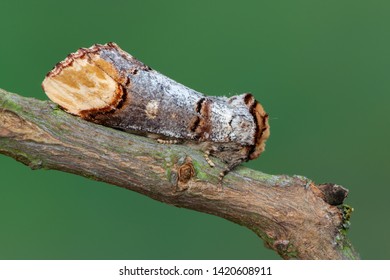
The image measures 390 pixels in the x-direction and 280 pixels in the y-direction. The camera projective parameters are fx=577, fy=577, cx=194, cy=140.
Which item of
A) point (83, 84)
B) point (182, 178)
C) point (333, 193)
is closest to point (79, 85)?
point (83, 84)

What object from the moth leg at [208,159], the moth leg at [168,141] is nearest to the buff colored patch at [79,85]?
the moth leg at [168,141]

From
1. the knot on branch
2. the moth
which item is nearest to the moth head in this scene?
the moth

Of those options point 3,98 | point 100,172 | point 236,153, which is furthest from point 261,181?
point 3,98

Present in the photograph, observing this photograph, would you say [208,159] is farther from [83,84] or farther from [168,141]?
[83,84]

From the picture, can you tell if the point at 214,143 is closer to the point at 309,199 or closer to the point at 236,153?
the point at 236,153

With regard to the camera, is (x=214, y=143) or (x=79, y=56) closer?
(x=79, y=56)

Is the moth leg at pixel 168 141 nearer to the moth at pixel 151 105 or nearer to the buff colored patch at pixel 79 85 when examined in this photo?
the moth at pixel 151 105

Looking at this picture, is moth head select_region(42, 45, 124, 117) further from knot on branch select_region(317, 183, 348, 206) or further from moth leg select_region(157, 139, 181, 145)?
knot on branch select_region(317, 183, 348, 206)
